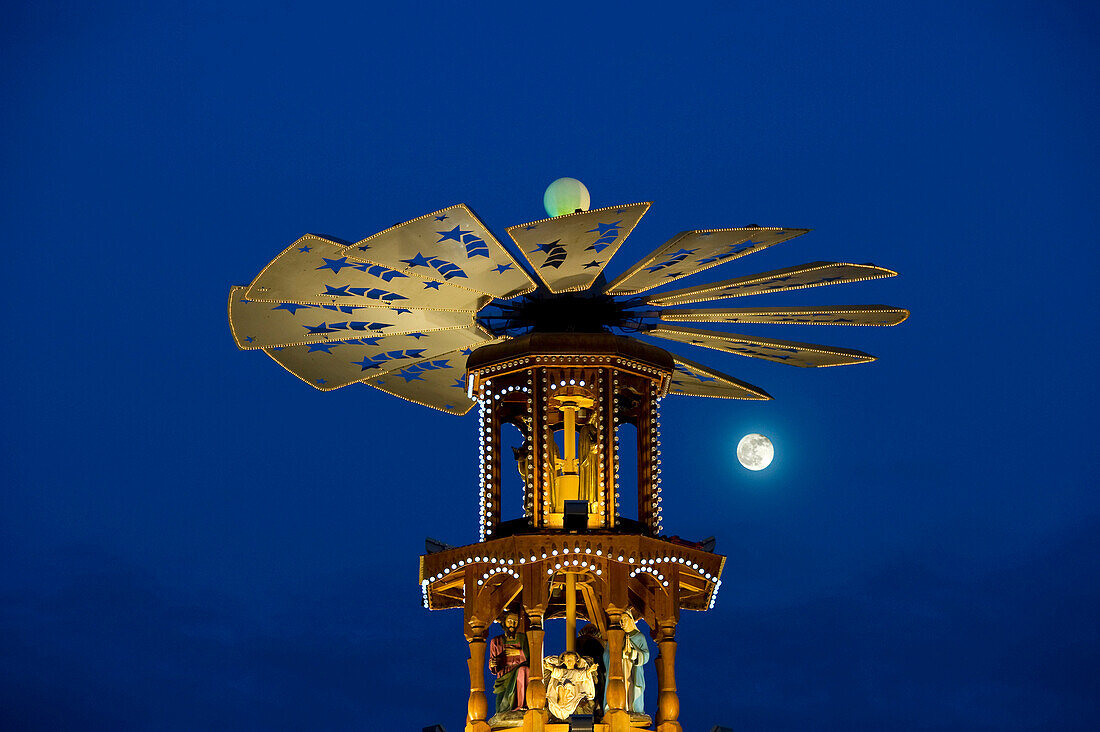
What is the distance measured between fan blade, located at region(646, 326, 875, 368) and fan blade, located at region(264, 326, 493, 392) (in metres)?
3.28

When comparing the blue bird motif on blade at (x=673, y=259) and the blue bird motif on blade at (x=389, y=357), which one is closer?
the blue bird motif on blade at (x=673, y=259)

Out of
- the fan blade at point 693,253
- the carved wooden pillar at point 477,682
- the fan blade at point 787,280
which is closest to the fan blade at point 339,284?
the fan blade at point 693,253

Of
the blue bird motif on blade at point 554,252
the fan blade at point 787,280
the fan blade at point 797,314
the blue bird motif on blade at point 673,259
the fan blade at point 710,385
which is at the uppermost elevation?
the fan blade at point 710,385

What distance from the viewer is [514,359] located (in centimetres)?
3219

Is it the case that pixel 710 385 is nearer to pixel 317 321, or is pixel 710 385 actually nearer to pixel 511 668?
pixel 511 668

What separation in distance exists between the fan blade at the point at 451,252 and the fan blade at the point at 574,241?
2.14ft

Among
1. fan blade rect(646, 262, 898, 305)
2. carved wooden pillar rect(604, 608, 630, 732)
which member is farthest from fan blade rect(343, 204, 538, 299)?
carved wooden pillar rect(604, 608, 630, 732)

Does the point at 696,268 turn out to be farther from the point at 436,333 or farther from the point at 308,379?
the point at 308,379

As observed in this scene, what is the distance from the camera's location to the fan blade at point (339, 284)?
29.5m

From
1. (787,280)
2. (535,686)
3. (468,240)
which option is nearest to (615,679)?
(535,686)

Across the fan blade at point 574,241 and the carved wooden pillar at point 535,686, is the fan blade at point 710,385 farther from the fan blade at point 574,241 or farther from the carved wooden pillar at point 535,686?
the carved wooden pillar at point 535,686

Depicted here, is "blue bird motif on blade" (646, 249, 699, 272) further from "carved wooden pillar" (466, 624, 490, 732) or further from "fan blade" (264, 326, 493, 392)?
"carved wooden pillar" (466, 624, 490, 732)

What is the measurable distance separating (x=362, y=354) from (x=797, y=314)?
7.71 metres

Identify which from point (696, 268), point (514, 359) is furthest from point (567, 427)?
point (696, 268)
